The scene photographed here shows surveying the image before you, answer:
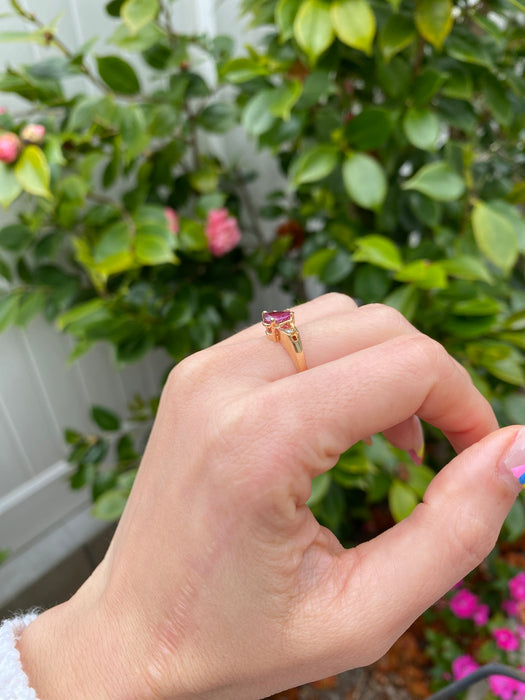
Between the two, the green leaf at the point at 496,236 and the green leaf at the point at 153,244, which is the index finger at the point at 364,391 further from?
the green leaf at the point at 153,244

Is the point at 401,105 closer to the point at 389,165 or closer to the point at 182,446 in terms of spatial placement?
the point at 389,165

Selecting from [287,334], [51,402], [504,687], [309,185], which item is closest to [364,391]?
[287,334]

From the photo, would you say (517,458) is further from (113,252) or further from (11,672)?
(113,252)

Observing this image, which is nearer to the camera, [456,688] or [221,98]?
[456,688]

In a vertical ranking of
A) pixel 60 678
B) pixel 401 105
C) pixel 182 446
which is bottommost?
pixel 60 678

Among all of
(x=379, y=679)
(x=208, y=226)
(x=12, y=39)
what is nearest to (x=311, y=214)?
(x=208, y=226)

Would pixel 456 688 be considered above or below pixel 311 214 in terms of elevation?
below

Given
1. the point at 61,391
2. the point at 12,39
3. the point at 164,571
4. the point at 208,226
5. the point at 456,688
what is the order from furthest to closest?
the point at 61,391 → the point at 208,226 → the point at 12,39 → the point at 456,688 → the point at 164,571
